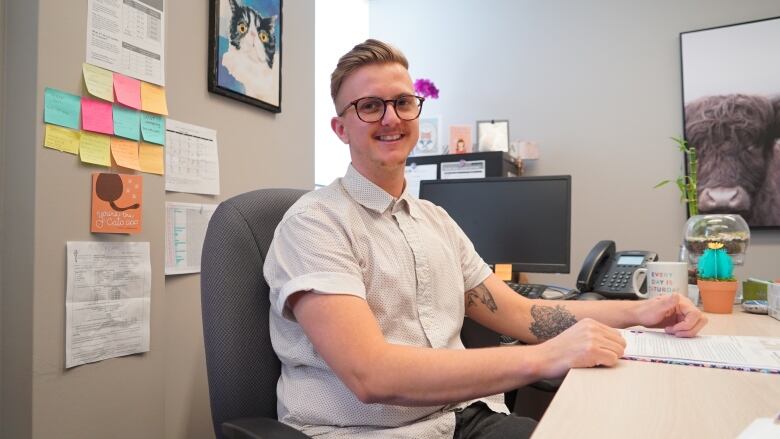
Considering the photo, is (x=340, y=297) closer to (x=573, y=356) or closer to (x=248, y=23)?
(x=573, y=356)

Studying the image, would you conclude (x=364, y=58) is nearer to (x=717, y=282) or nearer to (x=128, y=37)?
(x=128, y=37)

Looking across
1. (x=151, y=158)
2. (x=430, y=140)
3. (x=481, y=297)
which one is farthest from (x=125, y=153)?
(x=430, y=140)

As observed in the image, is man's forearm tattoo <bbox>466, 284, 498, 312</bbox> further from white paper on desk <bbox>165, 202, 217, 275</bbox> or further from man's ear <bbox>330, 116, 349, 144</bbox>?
white paper on desk <bbox>165, 202, 217, 275</bbox>

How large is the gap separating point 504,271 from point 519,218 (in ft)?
0.70

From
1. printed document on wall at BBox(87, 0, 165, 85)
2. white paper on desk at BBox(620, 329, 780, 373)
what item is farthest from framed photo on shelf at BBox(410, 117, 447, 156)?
white paper on desk at BBox(620, 329, 780, 373)

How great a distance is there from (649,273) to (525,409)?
0.62 meters

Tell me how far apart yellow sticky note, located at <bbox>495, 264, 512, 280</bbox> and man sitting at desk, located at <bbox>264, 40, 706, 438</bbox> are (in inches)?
27.7

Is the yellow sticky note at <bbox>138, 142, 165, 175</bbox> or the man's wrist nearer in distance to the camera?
the man's wrist

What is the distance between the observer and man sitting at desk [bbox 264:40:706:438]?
78 centimetres

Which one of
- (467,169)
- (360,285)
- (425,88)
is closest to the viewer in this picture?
(360,285)

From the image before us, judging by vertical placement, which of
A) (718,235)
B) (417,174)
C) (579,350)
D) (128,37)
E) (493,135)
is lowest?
(579,350)

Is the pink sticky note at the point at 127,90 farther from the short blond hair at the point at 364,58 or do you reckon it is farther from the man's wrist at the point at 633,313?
the man's wrist at the point at 633,313

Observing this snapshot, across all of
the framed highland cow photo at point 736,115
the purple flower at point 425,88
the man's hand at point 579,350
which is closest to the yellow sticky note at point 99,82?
the man's hand at point 579,350

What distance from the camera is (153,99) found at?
1.31m
